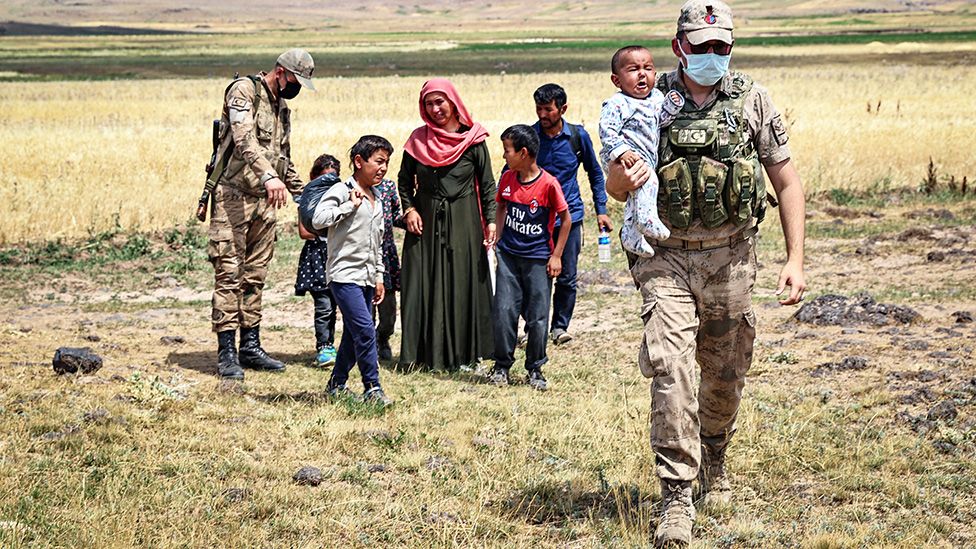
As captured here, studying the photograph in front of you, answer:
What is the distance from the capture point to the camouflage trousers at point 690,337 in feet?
14.7

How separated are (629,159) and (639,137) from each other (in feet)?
0.50

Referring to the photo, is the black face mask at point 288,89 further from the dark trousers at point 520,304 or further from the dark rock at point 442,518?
the dark rock at point 442,518

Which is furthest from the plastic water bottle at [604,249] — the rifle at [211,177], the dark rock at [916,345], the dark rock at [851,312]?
the rifle at [211,177]

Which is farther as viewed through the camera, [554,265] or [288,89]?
[288,89]

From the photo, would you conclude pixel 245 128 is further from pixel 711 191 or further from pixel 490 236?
pixel 711 191

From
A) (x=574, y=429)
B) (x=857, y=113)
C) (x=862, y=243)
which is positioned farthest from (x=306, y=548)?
(x=857, y=113)

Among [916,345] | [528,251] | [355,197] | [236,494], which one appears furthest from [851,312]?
[236,494]

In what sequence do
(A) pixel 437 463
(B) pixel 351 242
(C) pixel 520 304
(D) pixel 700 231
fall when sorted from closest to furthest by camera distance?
(D) pixel 700 231
(A) pixel 437 463
(B) pixel 351 242
(C) pixel 520 304

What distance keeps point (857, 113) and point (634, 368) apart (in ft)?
63.5

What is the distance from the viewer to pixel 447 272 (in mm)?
8375

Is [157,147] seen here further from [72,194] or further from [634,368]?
[634,368]

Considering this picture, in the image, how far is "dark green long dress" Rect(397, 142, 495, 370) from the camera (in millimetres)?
8258

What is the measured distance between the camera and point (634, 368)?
8.30 metres

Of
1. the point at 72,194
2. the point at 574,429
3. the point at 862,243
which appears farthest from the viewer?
the point at 72,194
